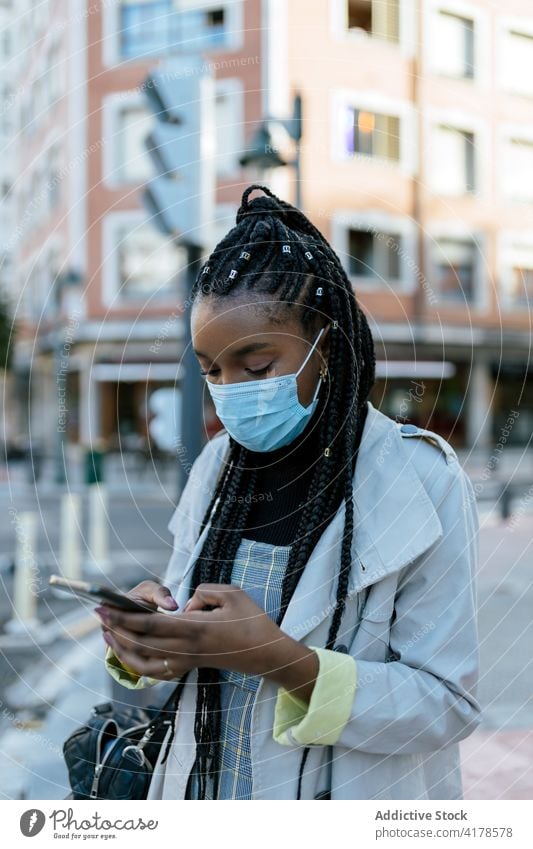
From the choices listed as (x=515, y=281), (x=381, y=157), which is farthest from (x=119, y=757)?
(x=515, y=281)

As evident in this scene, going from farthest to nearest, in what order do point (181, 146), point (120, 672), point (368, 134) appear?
point (181, 146), point (368, 134), point (120, 672)

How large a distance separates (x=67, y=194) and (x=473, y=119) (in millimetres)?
14953

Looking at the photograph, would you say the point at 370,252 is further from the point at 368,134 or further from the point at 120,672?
the point at 120,672

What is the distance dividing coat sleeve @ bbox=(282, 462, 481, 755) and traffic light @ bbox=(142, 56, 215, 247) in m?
2.00

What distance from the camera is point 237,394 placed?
1.29 meters

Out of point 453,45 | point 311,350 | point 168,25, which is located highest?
point 168,25

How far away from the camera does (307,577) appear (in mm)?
1219

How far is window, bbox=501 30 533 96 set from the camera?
200 cm

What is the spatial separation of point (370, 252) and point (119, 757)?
5781mm

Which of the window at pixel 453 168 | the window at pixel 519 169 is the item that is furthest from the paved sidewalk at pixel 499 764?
the window at pixel 519 169

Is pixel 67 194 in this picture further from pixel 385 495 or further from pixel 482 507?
pixel 385 495

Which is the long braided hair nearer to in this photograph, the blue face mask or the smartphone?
the blue face mask

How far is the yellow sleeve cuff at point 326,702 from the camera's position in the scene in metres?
1.09
